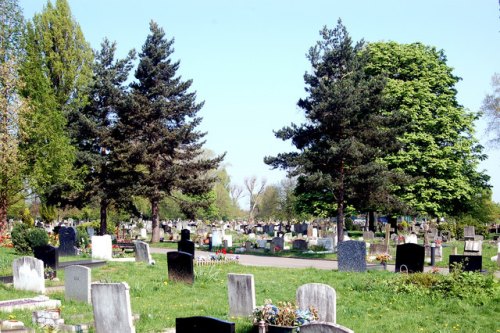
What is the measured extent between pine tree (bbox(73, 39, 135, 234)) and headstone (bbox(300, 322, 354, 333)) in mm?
34710

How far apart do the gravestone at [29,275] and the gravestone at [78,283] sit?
1.89 m

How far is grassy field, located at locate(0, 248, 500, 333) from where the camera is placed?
41.7ft

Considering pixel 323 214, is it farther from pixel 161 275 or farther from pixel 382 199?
pixel 161 275

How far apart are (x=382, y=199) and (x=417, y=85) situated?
15590 mm

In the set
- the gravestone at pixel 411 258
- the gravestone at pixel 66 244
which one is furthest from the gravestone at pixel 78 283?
the gravestone at pixel 66 244

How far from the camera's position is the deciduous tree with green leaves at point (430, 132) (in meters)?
46.5

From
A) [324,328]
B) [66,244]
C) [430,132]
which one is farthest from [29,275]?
[430,132]

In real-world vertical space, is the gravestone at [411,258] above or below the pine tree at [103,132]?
below

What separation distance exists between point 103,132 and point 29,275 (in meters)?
25.7

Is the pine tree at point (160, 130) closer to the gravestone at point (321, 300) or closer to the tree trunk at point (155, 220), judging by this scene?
the tree trunk at point (155, 220)

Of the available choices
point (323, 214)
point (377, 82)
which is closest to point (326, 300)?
point (377, 82)

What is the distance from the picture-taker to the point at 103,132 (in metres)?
42.8

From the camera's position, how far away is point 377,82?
36594 mm

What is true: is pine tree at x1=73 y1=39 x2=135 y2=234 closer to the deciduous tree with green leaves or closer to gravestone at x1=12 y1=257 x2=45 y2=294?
the deciduous tree with green leaves
